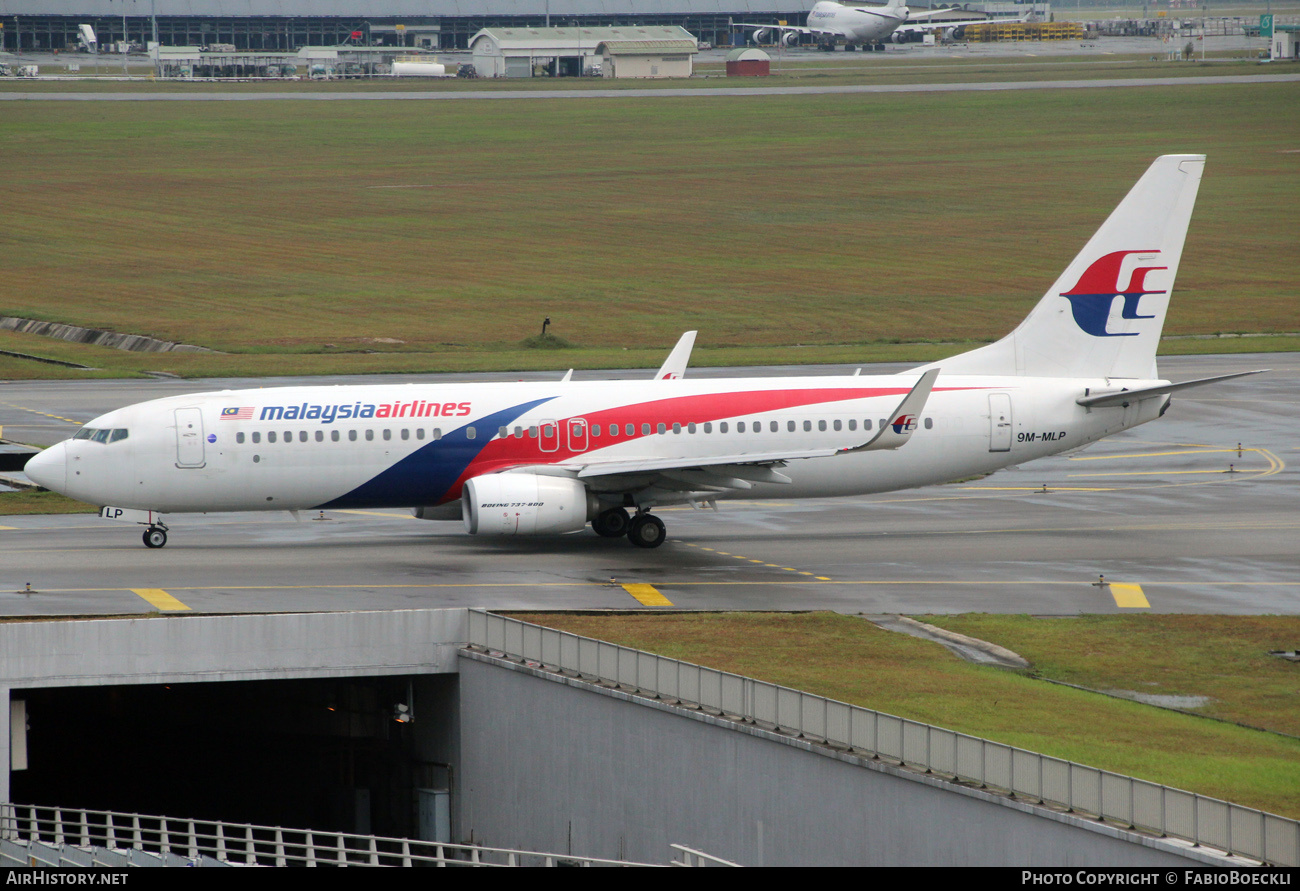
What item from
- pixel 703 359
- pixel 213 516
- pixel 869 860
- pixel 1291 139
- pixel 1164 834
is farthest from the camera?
pixel 1291 139

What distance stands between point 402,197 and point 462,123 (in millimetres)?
37672

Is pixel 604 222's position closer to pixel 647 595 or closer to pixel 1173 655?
pixel 647 595

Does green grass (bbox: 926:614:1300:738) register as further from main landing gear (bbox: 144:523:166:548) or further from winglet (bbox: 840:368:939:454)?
main landing gear (bbox: 144:523:166:548)

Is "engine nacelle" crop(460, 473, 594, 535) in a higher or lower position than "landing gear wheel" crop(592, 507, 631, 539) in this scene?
higher

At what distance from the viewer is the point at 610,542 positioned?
44.9 metres

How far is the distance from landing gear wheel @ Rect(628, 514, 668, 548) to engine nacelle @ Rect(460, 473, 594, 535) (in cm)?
214

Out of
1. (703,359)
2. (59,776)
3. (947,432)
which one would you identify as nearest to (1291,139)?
(703,359)

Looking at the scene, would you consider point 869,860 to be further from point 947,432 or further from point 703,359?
point 703,359

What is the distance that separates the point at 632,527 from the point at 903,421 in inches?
312

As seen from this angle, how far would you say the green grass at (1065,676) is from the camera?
2739cm

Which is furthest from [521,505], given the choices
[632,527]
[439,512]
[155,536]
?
[155,536]

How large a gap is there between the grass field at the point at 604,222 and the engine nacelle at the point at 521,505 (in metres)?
33.6

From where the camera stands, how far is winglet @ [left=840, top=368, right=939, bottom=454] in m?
41.2

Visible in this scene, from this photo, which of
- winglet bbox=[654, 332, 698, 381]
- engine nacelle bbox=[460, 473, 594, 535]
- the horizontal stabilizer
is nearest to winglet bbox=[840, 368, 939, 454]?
the horizontal stabilizer
